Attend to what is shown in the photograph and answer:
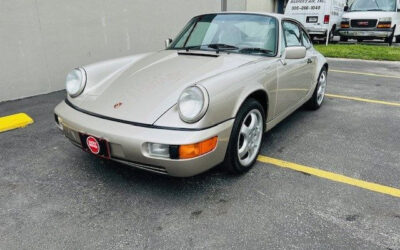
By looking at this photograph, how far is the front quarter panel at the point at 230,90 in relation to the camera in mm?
2178

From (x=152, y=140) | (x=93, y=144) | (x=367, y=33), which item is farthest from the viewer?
(x=367, y=33)

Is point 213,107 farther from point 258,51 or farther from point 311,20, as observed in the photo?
point 311,20

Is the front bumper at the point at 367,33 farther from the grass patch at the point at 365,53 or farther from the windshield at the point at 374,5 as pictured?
the grass patch at the point at 365,53

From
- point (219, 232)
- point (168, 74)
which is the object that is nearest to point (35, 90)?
point (168, 74)

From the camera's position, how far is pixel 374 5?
37.4ft

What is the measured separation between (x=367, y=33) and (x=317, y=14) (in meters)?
1.86

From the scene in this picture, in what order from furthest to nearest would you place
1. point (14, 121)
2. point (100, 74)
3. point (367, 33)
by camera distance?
point (367, 33) → point (14, 121) → point (100, 74)

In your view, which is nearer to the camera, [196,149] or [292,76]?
[196,149]

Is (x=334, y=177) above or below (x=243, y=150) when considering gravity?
below

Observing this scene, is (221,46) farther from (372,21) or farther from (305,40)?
(372,21)

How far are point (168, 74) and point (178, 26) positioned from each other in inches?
221

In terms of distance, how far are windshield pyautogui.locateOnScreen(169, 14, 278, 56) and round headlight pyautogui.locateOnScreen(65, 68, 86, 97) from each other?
1163 millimetres

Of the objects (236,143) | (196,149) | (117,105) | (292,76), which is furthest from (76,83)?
(292,76)

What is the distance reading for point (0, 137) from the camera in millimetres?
3592
